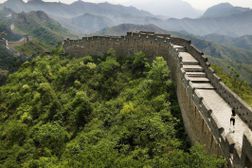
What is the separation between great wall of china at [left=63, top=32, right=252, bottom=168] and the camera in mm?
15823

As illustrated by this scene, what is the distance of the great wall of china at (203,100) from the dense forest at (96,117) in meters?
0.94

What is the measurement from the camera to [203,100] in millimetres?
22234

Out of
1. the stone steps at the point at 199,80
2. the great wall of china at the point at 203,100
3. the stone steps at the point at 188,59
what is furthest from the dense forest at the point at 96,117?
the stone steps at the point at 199,80

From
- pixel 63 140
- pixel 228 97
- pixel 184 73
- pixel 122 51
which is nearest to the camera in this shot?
pixel 228 97

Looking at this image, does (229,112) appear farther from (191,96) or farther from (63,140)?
(63,140)

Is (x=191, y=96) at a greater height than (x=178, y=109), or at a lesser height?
greater

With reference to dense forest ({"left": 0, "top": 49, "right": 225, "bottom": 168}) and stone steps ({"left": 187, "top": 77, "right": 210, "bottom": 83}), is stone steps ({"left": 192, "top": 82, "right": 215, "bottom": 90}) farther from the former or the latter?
dense forest ({"left": 0, "top": 49, "right": 225, "bottom": 168})

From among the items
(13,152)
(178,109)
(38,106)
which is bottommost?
(13,152)

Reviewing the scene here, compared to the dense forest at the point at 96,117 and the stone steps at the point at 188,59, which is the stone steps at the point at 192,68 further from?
the dense forest at the point at 96,117

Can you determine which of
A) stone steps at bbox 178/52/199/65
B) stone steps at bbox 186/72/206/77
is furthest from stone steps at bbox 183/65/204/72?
stone steps at bbox 178/52/199/65

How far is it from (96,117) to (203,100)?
51.9ft

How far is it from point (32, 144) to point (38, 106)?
7079mm

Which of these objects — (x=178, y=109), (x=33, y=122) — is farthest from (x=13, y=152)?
(x=178, y=109)

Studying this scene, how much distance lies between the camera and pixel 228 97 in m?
24.4
